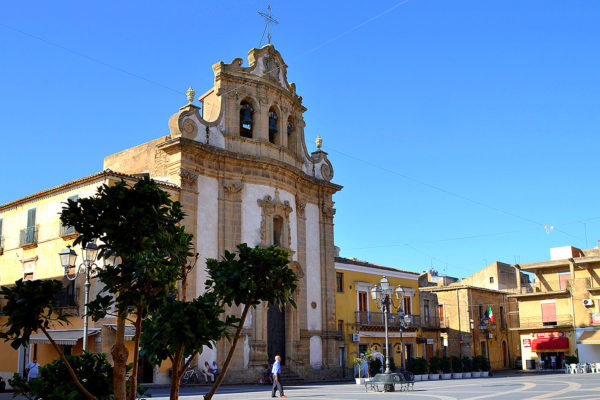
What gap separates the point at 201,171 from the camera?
100 feet

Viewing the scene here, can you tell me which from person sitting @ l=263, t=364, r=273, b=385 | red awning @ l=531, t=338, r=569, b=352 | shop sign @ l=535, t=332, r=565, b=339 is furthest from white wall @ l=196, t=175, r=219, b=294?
shop sign @ l=535, t=332, r=565, b=339

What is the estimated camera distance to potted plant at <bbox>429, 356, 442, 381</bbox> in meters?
36.0

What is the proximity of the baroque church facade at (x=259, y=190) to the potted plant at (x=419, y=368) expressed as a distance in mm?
4417

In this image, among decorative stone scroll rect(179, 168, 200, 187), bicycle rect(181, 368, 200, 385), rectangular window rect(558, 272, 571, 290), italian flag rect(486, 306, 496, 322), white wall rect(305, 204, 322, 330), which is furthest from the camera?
italian flag rect(486, 306, 496, 322)

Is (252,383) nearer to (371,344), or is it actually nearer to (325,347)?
(325,347)

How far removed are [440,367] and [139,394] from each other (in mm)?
32420

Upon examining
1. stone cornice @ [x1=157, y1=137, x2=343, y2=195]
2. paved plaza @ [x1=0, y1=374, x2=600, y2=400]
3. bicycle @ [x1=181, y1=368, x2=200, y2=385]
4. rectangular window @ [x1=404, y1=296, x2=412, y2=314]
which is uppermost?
stone cornice @ [x1=157, y1=137, x2=343, y2=195]

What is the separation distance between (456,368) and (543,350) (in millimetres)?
14340

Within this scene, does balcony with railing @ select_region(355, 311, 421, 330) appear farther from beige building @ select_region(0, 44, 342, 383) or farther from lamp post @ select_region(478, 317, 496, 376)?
lamp post @ select_region(478, 317, 496, 376)

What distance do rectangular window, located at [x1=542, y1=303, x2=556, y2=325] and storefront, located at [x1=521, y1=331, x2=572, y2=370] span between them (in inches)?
34.7

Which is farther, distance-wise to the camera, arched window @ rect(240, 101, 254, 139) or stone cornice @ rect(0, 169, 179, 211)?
arched window @ rect(240, 101, 254, 139)

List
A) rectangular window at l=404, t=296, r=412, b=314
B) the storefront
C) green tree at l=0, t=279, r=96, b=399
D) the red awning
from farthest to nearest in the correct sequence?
the storefront
the red awning
rectangular window at l=404, t=296, r=412, b=314
green tree at l=0, t=279, r=96, b=399

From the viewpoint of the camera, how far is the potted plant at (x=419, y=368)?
111 ft

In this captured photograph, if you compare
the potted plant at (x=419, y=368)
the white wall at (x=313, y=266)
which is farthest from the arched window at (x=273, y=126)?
the potted plant at (x=419, y=368)
